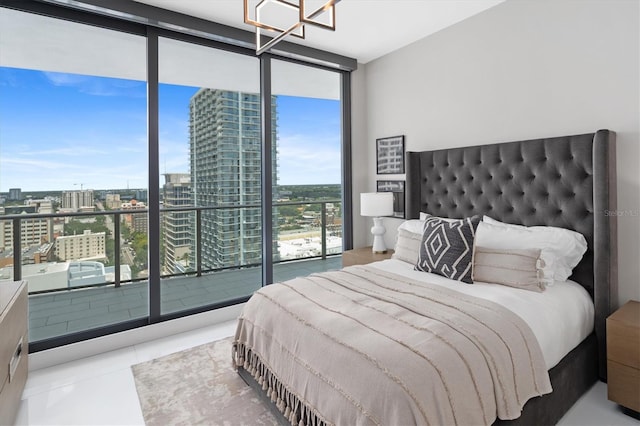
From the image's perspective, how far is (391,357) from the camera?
1.40 metres

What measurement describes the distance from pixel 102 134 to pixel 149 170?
162 cm

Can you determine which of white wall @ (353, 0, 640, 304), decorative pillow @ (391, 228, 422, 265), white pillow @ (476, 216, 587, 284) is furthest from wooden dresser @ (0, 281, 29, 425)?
white wall @ (353, 0, 640, 304)

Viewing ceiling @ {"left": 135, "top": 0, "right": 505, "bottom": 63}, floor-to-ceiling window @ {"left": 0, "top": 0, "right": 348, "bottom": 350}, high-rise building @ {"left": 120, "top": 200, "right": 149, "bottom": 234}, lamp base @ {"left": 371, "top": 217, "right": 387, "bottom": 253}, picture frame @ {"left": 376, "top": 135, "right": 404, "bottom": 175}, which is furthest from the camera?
high-rise building @ {"left": 120, "top": 200, "right": 149, "bottom": 234}

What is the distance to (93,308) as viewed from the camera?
3.83 meters

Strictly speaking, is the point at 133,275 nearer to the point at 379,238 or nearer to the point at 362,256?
the point at 362,256

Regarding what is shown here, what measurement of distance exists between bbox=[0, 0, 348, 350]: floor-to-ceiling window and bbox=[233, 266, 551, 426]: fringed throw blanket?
1725mm

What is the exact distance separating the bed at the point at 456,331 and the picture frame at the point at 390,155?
2.84ft

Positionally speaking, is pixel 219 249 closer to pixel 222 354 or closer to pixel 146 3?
pixel 222 354

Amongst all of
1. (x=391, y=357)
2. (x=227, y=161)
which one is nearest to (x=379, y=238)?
(x=227, y=161)

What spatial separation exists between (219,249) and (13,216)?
7.01ft

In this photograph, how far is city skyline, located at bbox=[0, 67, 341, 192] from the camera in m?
3.61

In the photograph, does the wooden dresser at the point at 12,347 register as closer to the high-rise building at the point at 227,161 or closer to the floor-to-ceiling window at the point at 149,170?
the floor-to-ceiling window at the point at 149,170

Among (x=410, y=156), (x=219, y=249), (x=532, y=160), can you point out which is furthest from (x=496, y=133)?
(x=219, y=249)

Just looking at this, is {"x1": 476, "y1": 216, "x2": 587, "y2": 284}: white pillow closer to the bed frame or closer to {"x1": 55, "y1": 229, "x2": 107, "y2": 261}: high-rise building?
the bed frame
